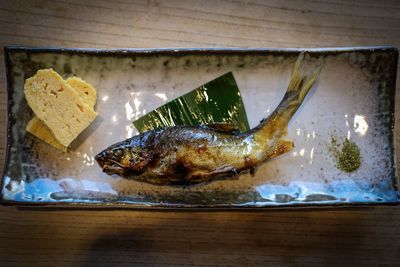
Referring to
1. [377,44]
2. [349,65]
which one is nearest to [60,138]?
[349,65]

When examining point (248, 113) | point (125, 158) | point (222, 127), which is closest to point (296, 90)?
point (248, 113)

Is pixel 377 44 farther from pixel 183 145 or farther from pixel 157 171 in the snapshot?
pixel 157 171

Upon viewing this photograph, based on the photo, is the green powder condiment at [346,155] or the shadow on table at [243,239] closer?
the green powder condiment at [346,155]

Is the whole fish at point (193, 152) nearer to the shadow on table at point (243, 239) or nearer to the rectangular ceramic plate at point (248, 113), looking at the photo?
the rectangular ceramic plate at point (248, 113)

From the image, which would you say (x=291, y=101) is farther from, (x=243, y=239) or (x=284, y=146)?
(x=243, y=239)

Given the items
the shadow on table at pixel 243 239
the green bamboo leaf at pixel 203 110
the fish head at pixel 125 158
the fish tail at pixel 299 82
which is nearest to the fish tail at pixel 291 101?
the fish tail at pixel 299 82
